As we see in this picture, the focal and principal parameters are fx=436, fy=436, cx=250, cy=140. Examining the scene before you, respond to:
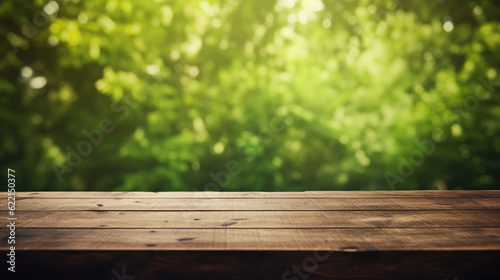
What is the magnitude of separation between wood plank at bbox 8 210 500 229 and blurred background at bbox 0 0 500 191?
2.44m

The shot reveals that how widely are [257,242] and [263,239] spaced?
4cm

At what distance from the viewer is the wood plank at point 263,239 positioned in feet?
3.85

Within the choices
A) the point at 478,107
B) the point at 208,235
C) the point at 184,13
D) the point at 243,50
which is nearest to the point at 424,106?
the point at 478,107

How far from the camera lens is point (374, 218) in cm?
152

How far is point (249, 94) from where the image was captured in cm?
415

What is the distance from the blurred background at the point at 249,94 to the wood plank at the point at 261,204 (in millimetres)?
2162

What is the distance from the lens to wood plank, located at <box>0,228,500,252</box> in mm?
1174

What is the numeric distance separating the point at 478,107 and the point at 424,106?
0.55 m

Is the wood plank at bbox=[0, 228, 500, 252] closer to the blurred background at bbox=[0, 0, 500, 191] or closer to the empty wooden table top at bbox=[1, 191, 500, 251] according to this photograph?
the empty wooden table top at bbox=[1, 191, 500, 251]
